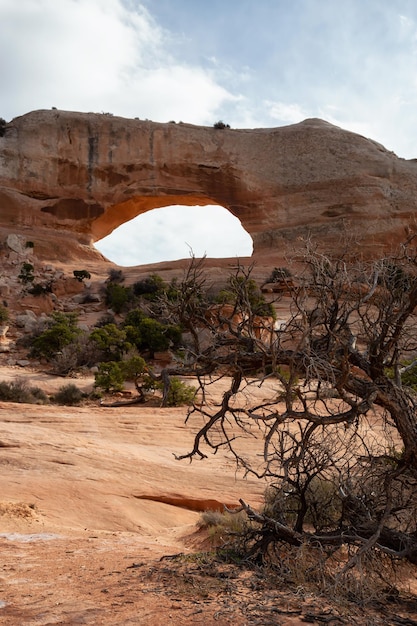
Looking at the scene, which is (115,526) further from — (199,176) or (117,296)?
(199,176)

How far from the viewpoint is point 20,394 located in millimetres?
12164

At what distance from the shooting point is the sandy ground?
11.1 ft

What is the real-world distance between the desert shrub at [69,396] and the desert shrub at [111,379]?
754 millimetres

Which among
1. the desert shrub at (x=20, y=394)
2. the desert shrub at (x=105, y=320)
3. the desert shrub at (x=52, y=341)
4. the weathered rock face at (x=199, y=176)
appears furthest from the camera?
the weathered rock face at (x=199, y=176)

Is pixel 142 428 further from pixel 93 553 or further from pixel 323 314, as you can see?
pixel 323 314

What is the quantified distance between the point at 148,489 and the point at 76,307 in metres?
16.5

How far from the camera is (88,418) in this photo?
34.6ft

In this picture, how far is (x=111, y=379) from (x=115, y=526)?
7381 millimetres

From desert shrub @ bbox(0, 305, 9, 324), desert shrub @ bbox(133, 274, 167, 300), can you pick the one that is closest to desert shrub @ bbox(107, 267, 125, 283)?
desert shrub @ bbox(133, 274, 167, 300)

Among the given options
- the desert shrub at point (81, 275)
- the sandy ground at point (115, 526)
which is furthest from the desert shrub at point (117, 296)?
the sandy ground at point (115, 526)

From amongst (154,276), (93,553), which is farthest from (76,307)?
(93,553)

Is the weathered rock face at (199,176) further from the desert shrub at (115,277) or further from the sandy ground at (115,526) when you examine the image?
the sandy ground at (115,526)

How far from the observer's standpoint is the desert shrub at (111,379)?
1355 centimetres

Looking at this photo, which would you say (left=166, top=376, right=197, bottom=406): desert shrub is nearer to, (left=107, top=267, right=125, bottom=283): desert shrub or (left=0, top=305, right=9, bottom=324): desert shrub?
(left=0, top=305, right=9, bottom=324): desert shrub
